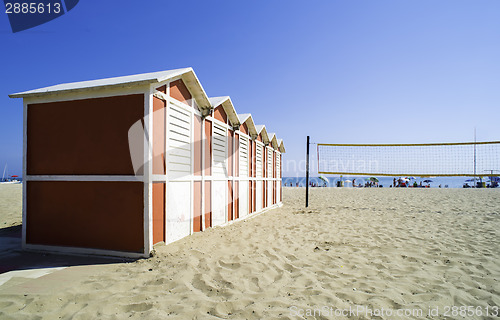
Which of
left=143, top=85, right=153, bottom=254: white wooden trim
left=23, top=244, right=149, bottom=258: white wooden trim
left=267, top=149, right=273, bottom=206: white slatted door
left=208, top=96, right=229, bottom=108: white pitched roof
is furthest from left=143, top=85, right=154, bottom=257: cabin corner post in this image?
left=267, top=149, right=273, bottom=206: white slatted door

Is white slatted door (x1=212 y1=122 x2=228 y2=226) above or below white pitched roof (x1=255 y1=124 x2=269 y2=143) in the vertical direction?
below

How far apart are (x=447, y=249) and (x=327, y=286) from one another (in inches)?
114

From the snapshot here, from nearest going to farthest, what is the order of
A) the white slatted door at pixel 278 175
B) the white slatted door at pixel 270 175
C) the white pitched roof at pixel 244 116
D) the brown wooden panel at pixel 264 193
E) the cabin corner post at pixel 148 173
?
1. the cabin corner post at pixel 148 173
2. the white pitched roof at pixel 244 116
3. the brown wooden panel at pixel 264 193
4. the white slatted door at pixel 270 175
5. the white slatted door at pixel 278 175

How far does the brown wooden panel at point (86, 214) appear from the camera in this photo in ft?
13.3

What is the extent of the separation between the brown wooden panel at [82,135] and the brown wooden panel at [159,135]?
23 cm

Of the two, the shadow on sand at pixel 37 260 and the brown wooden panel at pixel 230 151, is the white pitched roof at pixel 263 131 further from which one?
the shadow on sand at pixel 37 260

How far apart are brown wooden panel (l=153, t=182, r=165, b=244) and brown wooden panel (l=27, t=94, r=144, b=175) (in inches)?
19.4

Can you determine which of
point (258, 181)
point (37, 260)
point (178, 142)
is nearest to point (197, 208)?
point (178, 142)

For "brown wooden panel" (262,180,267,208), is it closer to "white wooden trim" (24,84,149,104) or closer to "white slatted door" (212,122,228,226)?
"white slatted door" (212,122,228,226)

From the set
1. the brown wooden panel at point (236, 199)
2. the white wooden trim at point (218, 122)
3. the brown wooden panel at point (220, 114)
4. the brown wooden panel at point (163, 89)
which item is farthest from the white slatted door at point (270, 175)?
the brown wooden panel at point (163, 89)

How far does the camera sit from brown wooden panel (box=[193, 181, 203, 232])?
5.39 meters

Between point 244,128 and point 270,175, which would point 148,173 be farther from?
point 270,175

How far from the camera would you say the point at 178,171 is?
4.81m

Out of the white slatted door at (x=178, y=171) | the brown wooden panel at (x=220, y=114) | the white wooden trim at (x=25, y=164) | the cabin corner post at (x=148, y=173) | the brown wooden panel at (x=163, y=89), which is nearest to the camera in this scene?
the cabin corner post at (x=148, y=173)
